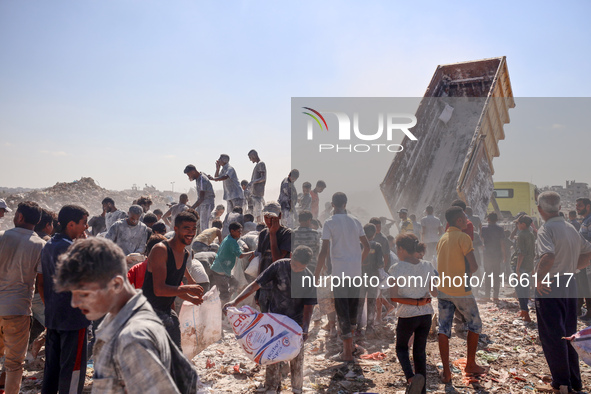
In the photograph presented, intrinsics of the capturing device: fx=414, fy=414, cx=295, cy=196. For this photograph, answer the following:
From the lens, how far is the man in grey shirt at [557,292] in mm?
3602

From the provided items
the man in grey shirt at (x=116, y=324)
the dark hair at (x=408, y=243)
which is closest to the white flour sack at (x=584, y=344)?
the dark hair at (x=408, y=243)

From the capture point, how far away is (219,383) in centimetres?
408

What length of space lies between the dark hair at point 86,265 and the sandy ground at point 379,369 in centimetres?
254

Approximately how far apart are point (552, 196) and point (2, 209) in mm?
5725

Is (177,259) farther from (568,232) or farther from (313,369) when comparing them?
(568,232)

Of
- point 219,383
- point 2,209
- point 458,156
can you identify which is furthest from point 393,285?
point 458,156

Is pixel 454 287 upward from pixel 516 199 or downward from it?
downward

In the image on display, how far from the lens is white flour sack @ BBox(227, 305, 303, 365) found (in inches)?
127

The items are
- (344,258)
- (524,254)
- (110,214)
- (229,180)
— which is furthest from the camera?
(229,180)

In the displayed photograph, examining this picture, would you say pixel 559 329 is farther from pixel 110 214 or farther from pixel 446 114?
pixel 446 114

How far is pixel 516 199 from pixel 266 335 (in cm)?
1124

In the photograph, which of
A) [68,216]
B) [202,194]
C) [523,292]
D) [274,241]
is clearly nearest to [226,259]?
[274,241]

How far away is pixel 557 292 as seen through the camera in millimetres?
3639

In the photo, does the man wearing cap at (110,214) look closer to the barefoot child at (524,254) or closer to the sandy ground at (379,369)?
the sandy ground at (379,369)
